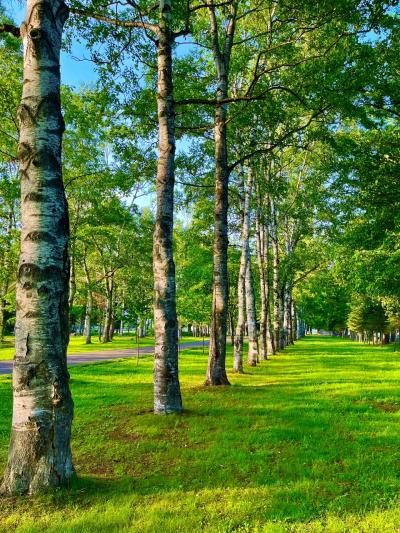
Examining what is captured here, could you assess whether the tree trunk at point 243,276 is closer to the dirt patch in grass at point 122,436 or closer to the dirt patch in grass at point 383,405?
the dirt patch in grass at point 383,405

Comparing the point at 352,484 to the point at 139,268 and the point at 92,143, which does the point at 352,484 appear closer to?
the point at 92,143

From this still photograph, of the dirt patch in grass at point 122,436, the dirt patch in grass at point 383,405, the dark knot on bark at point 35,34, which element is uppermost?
the dark knot on bark at point 35,34

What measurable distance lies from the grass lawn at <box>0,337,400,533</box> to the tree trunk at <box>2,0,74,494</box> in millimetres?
433

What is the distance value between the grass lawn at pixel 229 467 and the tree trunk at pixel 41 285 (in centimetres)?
43

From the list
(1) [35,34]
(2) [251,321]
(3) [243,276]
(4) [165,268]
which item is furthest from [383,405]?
(1) [35,34]

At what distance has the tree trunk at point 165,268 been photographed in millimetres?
8078

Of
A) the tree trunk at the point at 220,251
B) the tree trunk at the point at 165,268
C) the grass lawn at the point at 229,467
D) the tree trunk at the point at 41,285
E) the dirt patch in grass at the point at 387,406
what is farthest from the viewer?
the tree trunk at the point at 220,251

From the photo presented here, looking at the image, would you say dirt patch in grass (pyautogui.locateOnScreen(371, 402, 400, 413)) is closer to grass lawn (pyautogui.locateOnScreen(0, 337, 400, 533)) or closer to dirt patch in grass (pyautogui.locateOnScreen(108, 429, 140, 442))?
grass lawn (pyautogui.locateOnScreen(0, 337, 400, 533))

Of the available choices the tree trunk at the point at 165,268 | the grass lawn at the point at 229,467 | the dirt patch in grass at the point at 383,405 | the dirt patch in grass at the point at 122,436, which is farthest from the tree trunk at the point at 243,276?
the dirt patch in grass at the point at 122,436

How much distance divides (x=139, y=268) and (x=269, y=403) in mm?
31490

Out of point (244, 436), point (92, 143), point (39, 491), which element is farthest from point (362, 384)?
point (92, 143)

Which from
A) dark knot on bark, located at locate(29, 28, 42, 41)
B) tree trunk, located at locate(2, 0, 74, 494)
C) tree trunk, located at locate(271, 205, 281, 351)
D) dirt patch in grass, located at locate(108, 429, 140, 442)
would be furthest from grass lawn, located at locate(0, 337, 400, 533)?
tree trunk, located at locate(271, 205, 281, 351)

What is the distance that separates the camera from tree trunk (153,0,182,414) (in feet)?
26.5

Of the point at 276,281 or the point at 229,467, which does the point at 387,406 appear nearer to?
the point at 229,467
